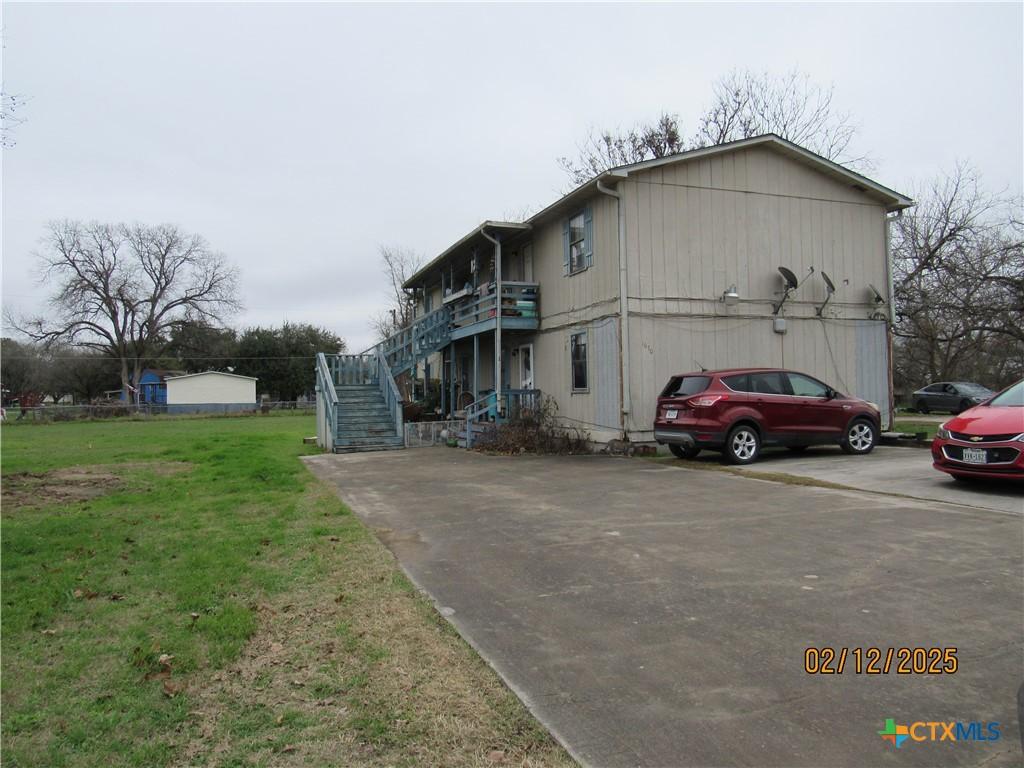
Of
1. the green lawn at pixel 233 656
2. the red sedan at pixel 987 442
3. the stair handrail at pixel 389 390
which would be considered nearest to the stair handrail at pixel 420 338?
the stair handrail at pixel 389 390

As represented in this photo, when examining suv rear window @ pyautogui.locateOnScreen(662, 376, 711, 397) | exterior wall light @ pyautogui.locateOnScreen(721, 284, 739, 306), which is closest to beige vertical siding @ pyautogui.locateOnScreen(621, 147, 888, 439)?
exterior wall light @ pyautogui.locateOnScreen(721, 284, 739, 306)

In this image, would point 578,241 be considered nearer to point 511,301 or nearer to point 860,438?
point 511,301

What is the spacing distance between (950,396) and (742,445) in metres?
20.6

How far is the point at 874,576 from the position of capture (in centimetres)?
477

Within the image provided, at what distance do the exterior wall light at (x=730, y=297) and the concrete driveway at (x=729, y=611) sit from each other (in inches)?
280

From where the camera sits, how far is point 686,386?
1182cm

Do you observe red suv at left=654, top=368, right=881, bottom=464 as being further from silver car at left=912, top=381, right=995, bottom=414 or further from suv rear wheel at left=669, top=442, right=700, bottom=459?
silver car at left=912, top=381, right=995, bottom=414

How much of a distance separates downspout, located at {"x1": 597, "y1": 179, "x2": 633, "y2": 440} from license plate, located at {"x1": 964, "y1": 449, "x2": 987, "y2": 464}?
642 centimetres

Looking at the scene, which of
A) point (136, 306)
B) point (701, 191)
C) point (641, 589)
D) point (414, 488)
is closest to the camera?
point (641, 589)

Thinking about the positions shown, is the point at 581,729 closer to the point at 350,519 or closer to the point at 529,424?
the point at 350,519

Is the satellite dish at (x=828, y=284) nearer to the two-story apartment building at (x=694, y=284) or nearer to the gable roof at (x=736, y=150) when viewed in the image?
the two-story apartment building at (x=694, y=284)

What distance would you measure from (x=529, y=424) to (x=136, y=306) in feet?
179

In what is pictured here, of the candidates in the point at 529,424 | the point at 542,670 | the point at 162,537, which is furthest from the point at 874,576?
the point at 529,424
